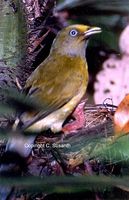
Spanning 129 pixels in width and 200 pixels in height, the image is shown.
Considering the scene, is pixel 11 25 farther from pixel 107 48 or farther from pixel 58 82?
pixel 107 48

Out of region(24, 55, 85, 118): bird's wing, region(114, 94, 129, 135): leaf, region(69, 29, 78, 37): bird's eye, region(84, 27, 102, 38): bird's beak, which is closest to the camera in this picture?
region(114, 94, 129, 135): leaf

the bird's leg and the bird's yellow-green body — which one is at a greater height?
the bird's yellow-green body

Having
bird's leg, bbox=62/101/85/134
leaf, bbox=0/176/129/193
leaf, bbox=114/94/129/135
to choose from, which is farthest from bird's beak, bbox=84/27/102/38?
leaf, bbox=0/176/129/193

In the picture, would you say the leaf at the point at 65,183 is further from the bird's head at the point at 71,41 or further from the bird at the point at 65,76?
the bird's head at the point at 71,41

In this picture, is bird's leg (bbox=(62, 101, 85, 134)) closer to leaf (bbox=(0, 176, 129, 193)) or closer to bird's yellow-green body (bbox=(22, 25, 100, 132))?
bird's yellow-green body (bbox=(22, 25, 100, 132))

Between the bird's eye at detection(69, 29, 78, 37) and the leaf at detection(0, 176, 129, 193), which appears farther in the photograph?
the bird's eye at detection(69, 29, 78, 37)

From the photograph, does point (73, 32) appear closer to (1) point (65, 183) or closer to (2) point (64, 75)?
(2) point (64, 75)

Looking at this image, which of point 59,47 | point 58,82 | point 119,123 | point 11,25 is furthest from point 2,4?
point 59,47

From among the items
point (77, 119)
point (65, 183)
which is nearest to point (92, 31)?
point (77, 119)
